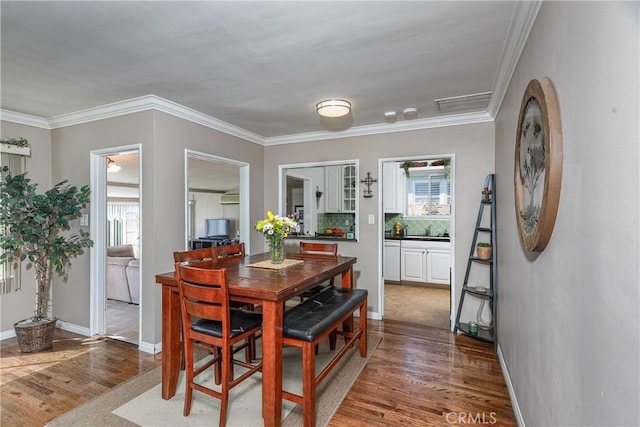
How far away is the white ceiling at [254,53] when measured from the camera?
69.8 inches

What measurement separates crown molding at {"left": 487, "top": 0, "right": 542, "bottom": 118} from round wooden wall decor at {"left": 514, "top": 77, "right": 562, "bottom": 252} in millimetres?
407

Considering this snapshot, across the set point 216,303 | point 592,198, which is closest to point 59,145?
point 216,303

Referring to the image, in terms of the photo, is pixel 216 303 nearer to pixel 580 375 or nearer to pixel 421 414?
pixel 421 414

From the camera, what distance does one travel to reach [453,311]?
3604mm

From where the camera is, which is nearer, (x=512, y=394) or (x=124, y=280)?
(x=512, y=394)

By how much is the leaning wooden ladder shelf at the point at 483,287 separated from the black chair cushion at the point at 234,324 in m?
2.27

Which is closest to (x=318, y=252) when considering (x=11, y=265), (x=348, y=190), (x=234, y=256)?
(x=234, y=256)

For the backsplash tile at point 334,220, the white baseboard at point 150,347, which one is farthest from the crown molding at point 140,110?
the backsplash tile at point 334,220

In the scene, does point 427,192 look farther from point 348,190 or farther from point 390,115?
point 390,115

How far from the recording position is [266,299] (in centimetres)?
185

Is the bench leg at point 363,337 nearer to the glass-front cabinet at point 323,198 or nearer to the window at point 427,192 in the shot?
the glass-front cabinet at point 323,198

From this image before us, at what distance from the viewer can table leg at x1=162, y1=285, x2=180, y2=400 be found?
2201 mm

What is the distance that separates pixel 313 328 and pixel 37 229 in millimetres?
2918

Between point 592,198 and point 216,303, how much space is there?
1.82 m
